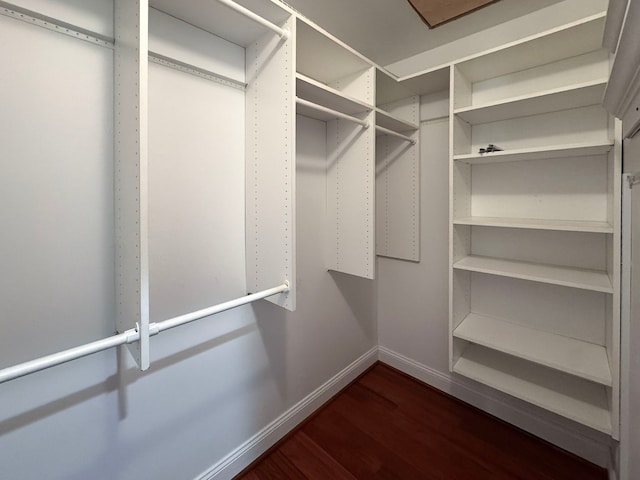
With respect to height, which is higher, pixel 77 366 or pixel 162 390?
pixel 77 366

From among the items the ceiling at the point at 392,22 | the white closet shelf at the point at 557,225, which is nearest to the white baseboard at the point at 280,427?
the white closet shelf at the point at 557,225

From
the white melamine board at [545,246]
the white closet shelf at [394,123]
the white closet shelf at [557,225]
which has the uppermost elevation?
the white closet shelf at [394,123]

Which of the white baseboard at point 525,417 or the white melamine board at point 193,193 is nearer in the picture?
the white melamine board at point 193,193

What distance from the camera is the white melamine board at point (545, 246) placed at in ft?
5.43

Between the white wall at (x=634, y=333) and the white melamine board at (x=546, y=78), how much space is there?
0.63m

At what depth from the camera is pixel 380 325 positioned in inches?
109

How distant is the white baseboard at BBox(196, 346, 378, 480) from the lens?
5.20 ft

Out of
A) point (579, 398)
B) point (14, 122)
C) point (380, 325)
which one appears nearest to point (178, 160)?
point (14, 122)

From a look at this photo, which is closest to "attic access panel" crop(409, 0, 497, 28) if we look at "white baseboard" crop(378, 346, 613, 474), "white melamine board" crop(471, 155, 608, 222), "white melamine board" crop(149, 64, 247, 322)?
"white melamine board" crop(471, 155, 608, 222)

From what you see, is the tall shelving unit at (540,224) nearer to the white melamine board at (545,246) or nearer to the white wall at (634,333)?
the white melamine board at (545,246)

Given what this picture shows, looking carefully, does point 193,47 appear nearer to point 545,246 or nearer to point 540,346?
point 545,246

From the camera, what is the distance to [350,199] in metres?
1.96

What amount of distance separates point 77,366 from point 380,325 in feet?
7.36

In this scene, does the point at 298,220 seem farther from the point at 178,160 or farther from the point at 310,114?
the point at 178,160
